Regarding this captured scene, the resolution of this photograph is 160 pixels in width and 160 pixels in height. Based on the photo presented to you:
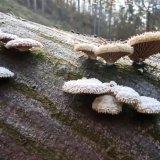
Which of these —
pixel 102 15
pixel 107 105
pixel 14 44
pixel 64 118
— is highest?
pixel 14 44

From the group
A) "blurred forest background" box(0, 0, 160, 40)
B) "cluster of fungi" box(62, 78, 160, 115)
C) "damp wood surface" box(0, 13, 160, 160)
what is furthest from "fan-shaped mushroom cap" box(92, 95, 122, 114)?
"blurred forest background" box(0, 0, 160, 40)

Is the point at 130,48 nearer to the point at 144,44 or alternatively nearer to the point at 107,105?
the point at 144,44

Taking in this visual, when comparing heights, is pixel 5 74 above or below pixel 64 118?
above

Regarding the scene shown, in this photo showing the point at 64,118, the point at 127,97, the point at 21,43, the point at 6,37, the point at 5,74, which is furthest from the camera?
the point at 6,37

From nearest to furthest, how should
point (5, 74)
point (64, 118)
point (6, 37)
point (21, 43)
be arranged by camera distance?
1. point (64, 118)
2. point (5, 74)
3. point (21, 43)
4. point (6, 37)

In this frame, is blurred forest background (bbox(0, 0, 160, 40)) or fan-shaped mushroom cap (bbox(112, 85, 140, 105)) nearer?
fan-shaped mushroom cap (bbox(112, 85, 140, 105))

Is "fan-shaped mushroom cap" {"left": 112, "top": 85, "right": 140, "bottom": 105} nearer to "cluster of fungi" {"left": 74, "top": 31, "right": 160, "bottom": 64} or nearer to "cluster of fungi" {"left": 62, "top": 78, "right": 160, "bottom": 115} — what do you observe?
"cluster of fungi" {"left": 62, "top": 78, "right": 160, "bottom": 115}

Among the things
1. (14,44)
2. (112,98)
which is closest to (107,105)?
(112,98)
